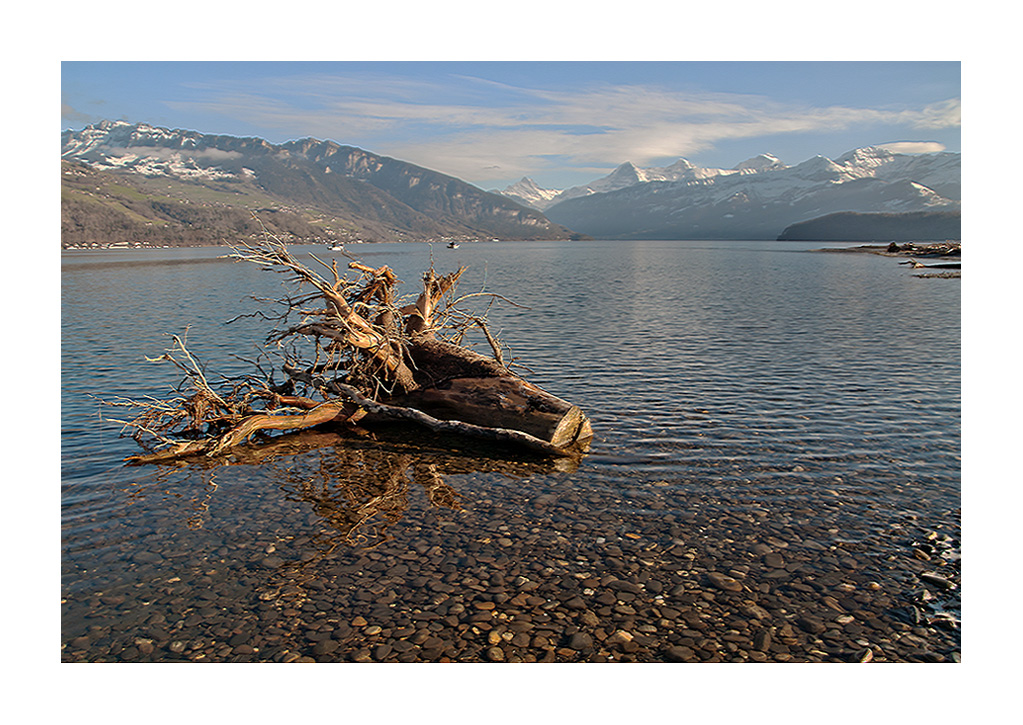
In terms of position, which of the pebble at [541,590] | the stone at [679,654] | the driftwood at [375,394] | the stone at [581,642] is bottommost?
the stone at [679,654]

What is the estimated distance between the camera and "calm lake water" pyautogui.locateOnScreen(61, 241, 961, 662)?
7.96m

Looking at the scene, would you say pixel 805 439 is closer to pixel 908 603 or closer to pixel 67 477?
pixel 908 603

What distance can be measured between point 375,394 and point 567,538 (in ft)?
26.7

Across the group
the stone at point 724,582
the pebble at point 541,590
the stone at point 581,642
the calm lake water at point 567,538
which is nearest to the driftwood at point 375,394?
the calm lake water at point 567,538

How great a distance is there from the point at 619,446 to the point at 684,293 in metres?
43.0

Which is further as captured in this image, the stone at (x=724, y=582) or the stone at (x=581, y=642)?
the stone at (x=724, y=582)

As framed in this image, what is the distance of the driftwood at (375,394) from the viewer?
14977mm

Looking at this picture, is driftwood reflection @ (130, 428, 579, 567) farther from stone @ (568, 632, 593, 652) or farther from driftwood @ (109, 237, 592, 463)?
stone @ (568, 632, 593, 652)

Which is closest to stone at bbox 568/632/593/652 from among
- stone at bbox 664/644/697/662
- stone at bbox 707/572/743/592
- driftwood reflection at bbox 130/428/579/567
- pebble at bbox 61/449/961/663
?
pebble at bbox 61/449/961/663

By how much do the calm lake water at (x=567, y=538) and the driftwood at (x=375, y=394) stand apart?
0.81 m

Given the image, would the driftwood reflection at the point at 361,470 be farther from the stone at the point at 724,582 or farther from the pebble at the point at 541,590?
A: the stone at the point at 724,582

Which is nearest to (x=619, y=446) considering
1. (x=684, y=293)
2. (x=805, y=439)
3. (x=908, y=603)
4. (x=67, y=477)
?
(x=805, y=439)

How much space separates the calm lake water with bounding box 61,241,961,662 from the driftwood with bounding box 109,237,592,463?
32.0 inches

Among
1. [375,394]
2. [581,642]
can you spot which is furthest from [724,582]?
[375,394]
